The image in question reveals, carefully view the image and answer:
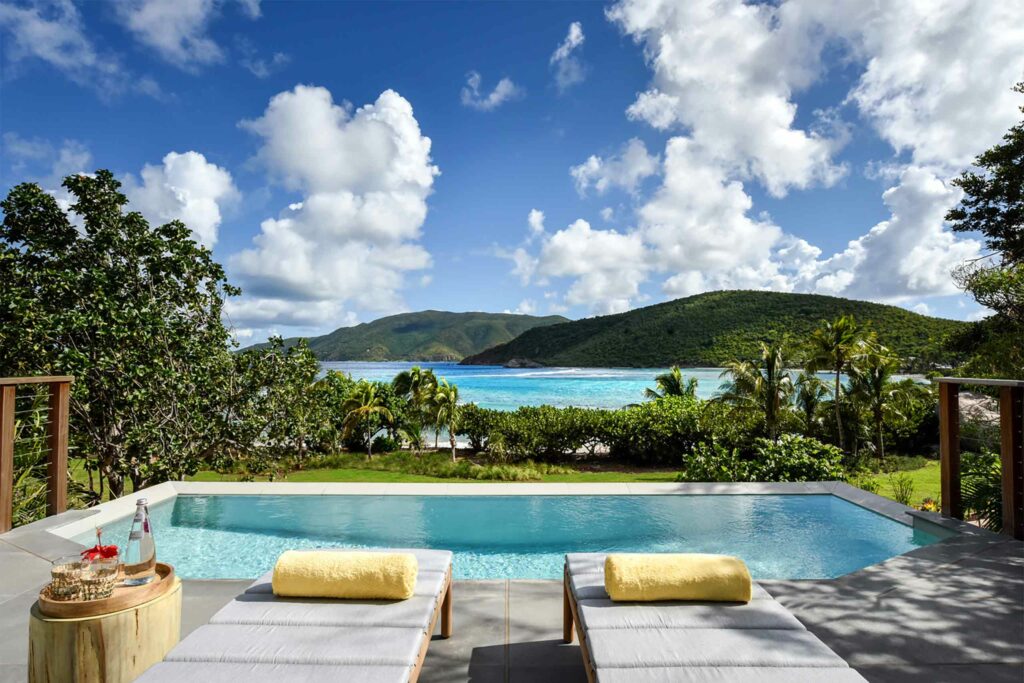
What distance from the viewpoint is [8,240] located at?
8133 mm

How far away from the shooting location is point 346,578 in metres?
2.44

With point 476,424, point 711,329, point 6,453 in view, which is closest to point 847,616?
point 6,453

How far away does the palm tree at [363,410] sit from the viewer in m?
17.4

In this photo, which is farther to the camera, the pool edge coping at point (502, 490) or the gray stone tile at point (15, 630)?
the pool edge coping at point (502, 490)

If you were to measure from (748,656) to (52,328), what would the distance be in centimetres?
847

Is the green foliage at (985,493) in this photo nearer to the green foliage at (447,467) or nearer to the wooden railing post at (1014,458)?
the wooden railing post at (1014,458)

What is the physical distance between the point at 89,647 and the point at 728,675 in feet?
7.92

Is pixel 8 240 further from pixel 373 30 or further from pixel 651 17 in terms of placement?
pixel 651 17

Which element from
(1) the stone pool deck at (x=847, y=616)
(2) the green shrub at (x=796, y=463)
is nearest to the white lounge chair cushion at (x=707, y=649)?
(1) the stone pool deck at (x=847, y=616)

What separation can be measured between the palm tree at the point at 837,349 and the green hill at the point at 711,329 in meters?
18.7

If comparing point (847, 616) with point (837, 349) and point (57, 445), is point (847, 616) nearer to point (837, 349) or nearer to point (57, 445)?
point (57, 445)

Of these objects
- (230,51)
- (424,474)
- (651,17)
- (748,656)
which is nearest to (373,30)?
(230,51)

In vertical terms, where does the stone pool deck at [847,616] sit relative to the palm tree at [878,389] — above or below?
below

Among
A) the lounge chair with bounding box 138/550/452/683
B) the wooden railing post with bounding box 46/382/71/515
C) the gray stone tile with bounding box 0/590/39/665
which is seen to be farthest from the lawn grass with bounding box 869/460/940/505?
the wooden railing post with bounding box 46/382/71/515
